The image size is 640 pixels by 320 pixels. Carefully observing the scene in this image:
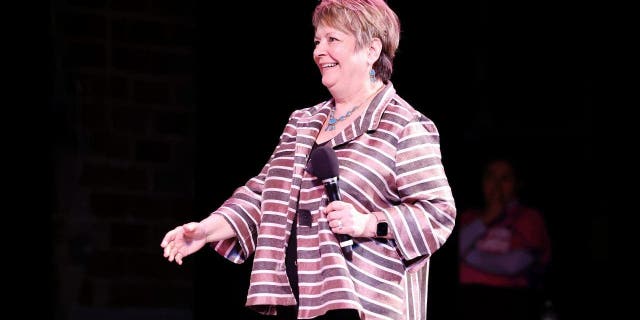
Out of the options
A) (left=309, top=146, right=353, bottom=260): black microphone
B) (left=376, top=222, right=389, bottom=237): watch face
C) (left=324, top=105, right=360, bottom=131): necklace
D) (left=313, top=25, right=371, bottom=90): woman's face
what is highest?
(left=313, top=25, right=371, bottom=90): woman's face

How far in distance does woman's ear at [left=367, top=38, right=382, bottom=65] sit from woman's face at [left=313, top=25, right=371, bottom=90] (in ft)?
0.05

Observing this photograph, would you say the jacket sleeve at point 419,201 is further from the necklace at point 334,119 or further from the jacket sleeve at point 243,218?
the jacket sleeve at point 243,218

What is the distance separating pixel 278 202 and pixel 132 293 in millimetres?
1178

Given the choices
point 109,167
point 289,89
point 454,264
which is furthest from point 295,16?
point 454,264

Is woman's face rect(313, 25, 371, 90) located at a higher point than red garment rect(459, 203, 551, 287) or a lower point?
higher

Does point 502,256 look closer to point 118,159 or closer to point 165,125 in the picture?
point 165,125

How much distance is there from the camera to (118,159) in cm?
324

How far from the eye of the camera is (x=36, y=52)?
3.22 m

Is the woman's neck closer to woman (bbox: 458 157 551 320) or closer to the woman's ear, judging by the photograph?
the woman's ear

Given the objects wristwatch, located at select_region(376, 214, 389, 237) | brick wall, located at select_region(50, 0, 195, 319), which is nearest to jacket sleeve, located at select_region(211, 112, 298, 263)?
wristwatch, located at select_region(376, 214, 389, 237)

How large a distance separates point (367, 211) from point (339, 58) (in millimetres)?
347

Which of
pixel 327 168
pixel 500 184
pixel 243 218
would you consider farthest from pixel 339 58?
pixel 500 184

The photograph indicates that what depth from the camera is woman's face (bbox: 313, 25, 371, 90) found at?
7.22 ft

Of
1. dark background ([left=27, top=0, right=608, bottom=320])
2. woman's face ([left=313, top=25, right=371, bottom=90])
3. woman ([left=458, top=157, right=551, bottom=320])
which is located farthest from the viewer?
woman ([left=458, top=157, right=551, bottom=320])
